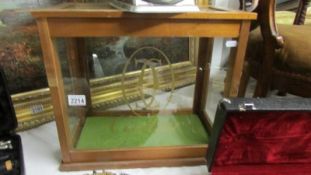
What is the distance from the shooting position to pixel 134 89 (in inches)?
40.5

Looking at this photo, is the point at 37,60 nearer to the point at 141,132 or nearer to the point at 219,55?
the point at 141,132

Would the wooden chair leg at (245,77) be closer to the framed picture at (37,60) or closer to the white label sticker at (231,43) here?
the framed picture at (37,60)

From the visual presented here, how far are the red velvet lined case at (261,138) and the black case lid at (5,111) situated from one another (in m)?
0.64

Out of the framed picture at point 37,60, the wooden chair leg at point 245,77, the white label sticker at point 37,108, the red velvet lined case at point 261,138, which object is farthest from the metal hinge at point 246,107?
the white label sticker at point 37,108

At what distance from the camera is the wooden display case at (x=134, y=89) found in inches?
27.9

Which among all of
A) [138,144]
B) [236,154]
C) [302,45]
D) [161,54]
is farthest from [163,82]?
[302,45]

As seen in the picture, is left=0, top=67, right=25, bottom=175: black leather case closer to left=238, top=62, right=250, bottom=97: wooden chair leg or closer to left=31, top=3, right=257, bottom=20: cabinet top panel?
left=31, top=3, right=257, bottom=20: cabinet top panel

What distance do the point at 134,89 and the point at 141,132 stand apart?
0.17 meters

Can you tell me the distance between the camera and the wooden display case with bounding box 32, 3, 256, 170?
709mm

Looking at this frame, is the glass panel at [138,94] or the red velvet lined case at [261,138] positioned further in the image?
the glass panel at [138,94]

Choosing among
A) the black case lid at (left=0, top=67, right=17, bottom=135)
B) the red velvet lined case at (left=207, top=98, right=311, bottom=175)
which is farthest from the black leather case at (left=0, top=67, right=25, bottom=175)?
the red velvet lined case at (left=207, top=98, right=311, bottom=175)

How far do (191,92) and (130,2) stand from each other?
0.55 metres

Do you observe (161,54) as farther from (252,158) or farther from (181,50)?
(252,158)

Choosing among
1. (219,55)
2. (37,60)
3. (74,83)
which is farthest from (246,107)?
(37,60)
